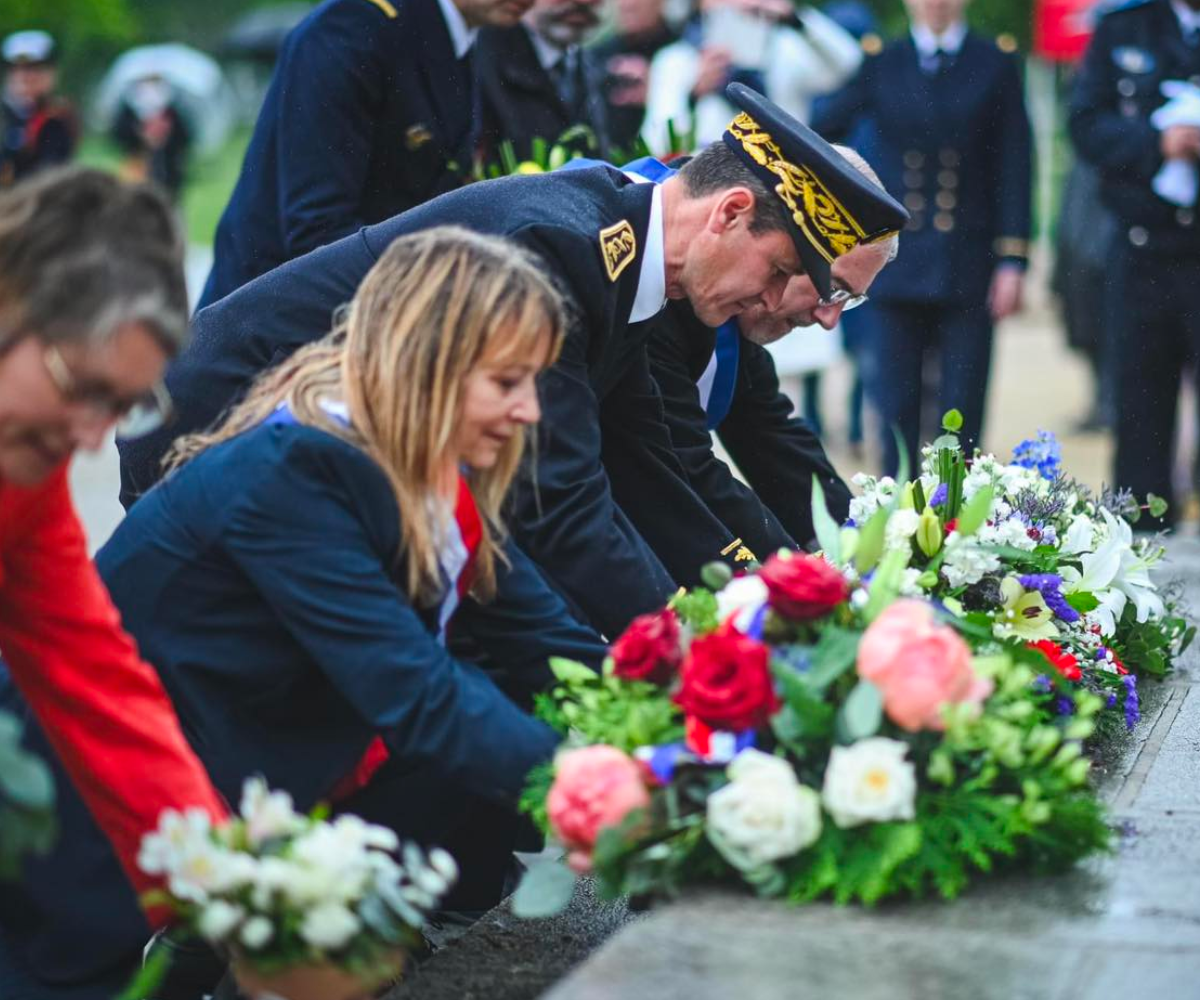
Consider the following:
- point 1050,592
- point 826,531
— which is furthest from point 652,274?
point 1050,592

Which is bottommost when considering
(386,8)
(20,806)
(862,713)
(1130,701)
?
(1130,701)

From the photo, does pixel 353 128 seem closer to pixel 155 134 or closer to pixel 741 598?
pixel 741 598

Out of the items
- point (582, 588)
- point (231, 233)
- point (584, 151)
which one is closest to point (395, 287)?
point (582, 588)

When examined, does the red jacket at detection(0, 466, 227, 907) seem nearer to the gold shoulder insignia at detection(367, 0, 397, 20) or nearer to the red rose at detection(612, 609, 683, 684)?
the red rose at detection(612, 609, 683, 684)

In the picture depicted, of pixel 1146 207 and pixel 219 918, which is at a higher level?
pixel 219 918

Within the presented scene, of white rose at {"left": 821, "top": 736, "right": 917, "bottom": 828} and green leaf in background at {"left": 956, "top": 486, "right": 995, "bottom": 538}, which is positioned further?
green leaf in background at {"left": 956, "top": 486, "right": 995, "bottom": 538}

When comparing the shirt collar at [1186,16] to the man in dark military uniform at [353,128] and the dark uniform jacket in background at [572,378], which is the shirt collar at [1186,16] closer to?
the man in dark military uniform at [353,128]

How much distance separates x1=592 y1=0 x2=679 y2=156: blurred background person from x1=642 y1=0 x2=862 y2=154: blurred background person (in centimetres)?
8

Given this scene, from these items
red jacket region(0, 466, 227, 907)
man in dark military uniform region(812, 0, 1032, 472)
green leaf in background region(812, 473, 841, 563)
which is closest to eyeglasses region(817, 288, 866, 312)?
green leaf in background region(812, 473, 841, 563)

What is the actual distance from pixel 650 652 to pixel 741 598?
0.17m

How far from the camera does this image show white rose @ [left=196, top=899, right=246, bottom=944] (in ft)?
7.55

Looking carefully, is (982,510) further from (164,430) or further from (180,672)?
(164,430)

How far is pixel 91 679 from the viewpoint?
2.65 m

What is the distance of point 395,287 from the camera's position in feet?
9.35
